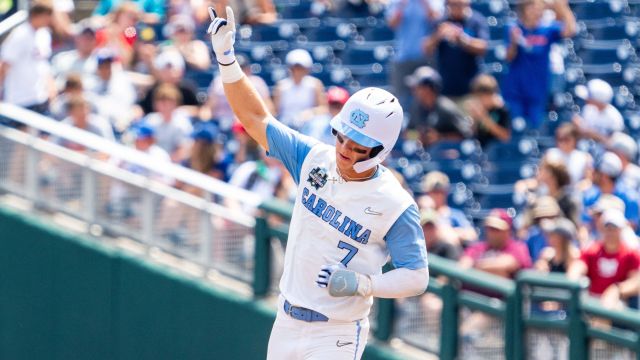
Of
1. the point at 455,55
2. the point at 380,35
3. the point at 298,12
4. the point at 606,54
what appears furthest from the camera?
the point at 298,12

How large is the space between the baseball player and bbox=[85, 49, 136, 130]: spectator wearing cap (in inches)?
193

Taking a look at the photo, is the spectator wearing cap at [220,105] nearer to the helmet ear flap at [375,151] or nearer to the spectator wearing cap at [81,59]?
the spectator wearing cap at [81,59]

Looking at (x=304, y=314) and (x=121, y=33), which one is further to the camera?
(x=121, y=33)

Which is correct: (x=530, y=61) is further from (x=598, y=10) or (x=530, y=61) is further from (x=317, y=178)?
(x=317, y=178)

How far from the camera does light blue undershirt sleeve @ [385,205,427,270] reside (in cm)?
509

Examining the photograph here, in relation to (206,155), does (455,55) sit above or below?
above

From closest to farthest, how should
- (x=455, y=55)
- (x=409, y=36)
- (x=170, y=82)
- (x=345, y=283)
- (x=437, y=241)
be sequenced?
(x=345, y=283)
(x=437, y=241)
(x=170, y=82)
(x=455, y=55)
(x=409, y=36)

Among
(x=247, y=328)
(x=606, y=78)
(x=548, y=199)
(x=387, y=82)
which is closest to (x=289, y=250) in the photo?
(x=247, y=328)

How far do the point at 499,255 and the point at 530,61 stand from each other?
4.16m

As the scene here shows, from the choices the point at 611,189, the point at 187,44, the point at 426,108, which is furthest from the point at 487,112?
the point at 187,44

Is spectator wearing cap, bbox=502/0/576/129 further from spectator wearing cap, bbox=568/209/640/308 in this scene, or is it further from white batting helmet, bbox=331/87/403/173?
white batting helmet, bbox=331/87/403/173

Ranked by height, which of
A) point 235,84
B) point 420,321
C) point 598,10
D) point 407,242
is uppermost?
point 598,10

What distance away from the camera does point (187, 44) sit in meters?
11.8

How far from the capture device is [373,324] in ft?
24.6
